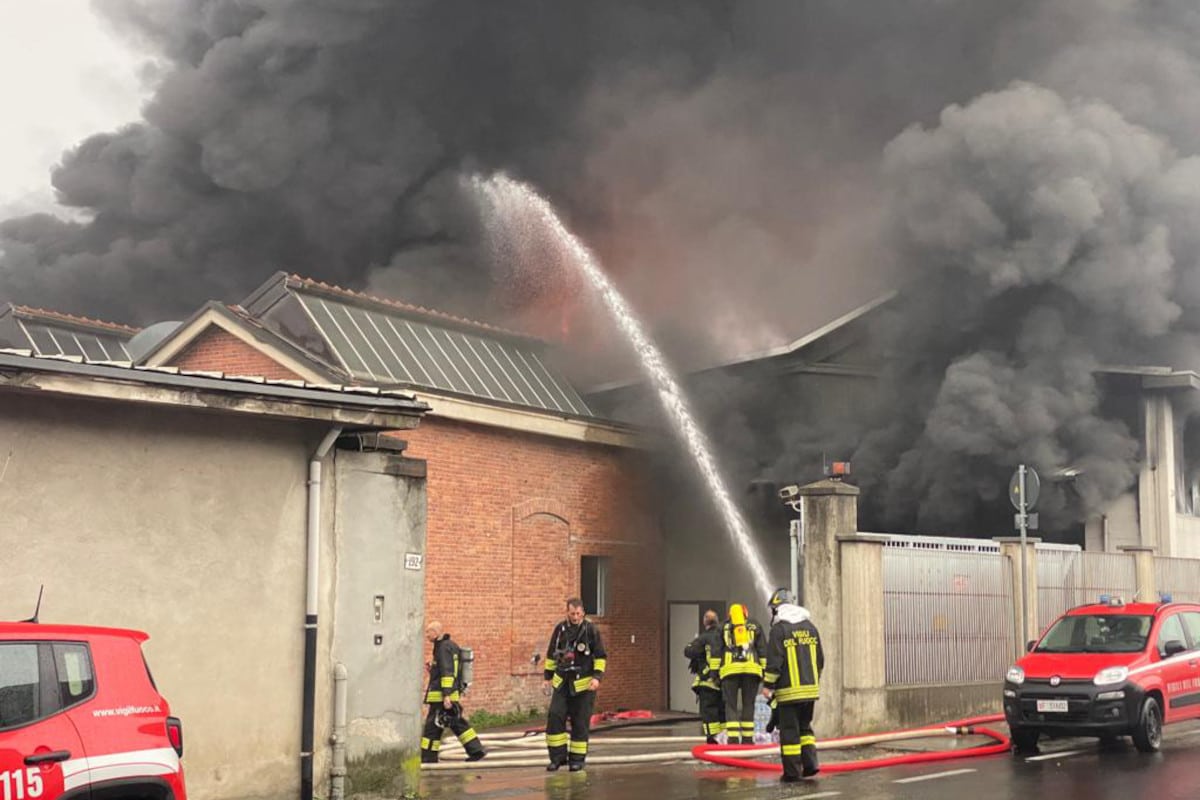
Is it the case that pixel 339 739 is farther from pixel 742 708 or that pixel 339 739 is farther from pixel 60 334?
pixel 60 334

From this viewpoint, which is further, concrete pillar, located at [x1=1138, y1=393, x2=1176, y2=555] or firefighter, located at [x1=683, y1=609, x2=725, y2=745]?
concrete pillar, located at [x1=1138, y1=393, x2=1176, y2=555]

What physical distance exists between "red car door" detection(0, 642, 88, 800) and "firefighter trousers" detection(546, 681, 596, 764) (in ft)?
19.8

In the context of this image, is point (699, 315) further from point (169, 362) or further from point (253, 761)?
point (253, 761)

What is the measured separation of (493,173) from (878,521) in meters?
16.9

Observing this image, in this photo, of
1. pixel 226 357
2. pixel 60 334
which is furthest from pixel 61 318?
pixel 226 357

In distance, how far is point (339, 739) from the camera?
9.03m

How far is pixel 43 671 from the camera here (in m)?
5.78

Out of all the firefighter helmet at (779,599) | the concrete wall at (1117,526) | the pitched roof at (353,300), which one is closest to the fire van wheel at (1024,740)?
the firefighter helmet at (779,599)

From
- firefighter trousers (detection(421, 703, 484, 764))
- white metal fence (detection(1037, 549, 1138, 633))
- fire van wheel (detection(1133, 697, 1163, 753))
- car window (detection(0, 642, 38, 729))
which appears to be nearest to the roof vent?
firefighter trousers (detection(421, 703, 484, 764))

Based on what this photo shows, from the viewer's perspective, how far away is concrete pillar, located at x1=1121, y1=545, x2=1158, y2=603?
60.0 ft

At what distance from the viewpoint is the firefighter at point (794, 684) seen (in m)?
10.2

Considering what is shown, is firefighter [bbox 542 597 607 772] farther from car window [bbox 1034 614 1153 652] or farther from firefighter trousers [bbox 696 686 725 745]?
car window [bbox 1034 614 1153 652]

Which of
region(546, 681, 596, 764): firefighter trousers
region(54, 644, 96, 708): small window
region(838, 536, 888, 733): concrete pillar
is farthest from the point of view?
region(838, 536, 888, 733): concrete pillar

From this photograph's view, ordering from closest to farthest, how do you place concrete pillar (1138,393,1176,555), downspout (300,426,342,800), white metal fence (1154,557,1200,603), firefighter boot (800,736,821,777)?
downspout (300,426,342,800)
firefighter boot (800,736,821,777)
white metal fence (1154,557,1200,603)
concrete pillar (1138,393,1176,555)
